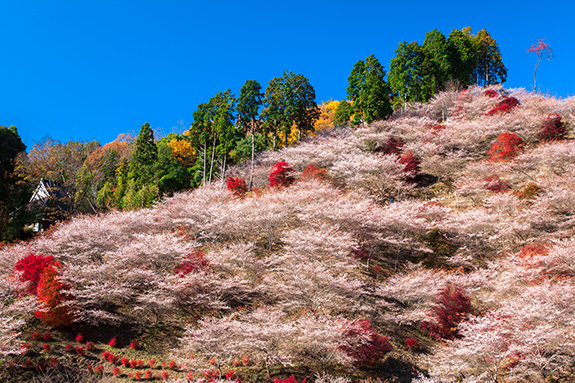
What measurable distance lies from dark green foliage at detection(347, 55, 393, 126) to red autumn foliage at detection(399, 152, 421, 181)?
7.64 meters

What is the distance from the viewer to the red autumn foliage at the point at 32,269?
46.5 feet

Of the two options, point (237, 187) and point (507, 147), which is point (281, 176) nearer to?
point (237, 187)

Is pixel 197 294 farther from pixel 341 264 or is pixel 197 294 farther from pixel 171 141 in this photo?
pixel 171 141

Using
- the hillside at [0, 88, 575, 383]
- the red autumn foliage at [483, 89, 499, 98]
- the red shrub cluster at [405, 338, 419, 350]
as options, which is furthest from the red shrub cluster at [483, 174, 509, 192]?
the red autumn foliage at [483, 89, 499, 98]

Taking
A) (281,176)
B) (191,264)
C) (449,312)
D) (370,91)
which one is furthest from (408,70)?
(191,264)

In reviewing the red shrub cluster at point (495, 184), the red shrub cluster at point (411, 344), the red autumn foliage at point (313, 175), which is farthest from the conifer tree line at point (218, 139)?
the red shrub cluster at point (411, 344)

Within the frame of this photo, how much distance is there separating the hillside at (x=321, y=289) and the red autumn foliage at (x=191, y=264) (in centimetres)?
10

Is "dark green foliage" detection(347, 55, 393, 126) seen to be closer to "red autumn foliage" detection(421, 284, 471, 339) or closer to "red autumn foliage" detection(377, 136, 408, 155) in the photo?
"red autumn foliage" detection(377, 136, 408, 155)

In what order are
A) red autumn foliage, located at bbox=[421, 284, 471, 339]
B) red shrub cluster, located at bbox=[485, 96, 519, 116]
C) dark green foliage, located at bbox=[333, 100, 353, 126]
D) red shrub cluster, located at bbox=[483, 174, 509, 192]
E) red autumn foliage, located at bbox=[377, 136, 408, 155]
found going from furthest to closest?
dark green foliage, located at bbox=[333, 100, 353, 126] < red shrub cluster, located at bbox=[485, 96, 519, 116] < red autumn foliage, located at bbox=[377, 136, 408, 155] < red shrub cluster, located at bbox=[483, 174, 509, 192] < red autumn foliage, located at bbox=[421, 284, 471, 339]

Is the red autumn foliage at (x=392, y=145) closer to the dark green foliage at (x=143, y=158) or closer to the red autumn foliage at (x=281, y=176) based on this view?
Answer: the red autumn foliage at (x=281, y=176)

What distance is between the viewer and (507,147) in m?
23.6

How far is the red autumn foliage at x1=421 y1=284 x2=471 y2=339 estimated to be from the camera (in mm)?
12445

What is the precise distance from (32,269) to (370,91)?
30.2 m

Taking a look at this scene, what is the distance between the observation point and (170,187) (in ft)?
113
